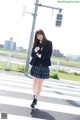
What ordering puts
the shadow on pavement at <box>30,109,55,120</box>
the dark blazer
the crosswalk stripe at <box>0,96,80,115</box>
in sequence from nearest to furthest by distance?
1. the shadow on pavement at <box>30,109,55,120</box>
2. the dark blazer
3. the crosswalk stripe at <box>0,96,80,115</box>

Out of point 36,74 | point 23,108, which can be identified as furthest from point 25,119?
point 36,74

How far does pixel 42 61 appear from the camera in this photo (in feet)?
23.5

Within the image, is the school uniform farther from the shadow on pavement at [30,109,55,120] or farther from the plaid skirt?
the shadow on pavement at [30,109,55,120]

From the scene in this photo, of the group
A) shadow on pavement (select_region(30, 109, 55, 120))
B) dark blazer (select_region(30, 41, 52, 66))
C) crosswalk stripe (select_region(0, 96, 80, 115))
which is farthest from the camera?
crosswalk stripe (select_region(0, 96, 80, 115))

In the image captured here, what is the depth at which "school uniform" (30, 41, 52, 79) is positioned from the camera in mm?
7126

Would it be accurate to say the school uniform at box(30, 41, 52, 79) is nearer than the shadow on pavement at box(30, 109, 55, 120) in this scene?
No

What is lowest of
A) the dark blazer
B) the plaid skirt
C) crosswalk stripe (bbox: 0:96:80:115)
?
crosswalk stripe (bbox: 0:96:80:115)

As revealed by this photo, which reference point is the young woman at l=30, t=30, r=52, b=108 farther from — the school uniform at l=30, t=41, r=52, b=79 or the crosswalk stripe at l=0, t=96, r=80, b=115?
the crosswalk stripe at l=0, t=96, r=80, b=115

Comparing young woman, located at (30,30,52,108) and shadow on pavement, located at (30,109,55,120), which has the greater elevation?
young woman, located at (30,30,52,108)

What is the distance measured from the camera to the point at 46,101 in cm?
854

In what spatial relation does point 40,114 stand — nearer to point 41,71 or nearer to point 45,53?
point 41,71

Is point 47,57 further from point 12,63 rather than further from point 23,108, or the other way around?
point 12,63

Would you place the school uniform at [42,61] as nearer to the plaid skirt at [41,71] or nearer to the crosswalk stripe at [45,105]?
the plaid skirt at [41,71]

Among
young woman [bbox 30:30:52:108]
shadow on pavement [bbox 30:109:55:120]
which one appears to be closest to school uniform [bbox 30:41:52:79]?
A: young woman [bbox 30:30:52:108]
